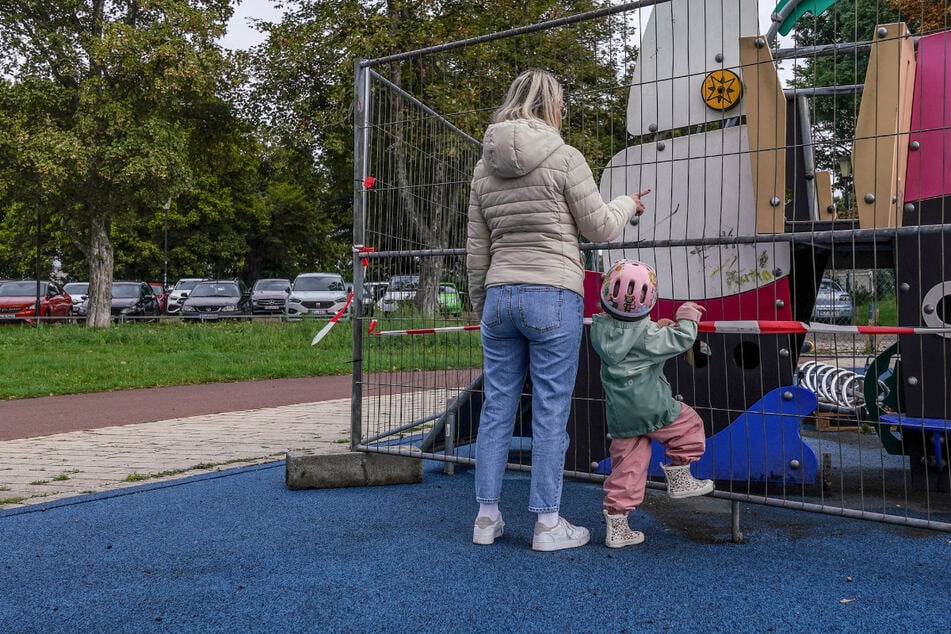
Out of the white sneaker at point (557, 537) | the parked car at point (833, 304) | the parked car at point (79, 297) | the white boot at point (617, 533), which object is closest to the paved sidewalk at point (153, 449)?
the white sneaker at point (557, 537)

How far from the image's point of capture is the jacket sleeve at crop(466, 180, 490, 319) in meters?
3.91

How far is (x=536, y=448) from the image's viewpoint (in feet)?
12.4

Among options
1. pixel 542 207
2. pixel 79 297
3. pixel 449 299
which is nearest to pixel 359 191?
pixel 449 299

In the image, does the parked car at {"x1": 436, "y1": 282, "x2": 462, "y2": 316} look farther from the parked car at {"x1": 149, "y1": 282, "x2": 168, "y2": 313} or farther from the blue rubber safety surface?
the parked car at {"x1": 149, "y1": 282, "x2": 168, "y2": 313}

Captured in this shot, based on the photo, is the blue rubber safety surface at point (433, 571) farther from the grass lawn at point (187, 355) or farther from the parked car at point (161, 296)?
the parked car at point (161, 296)

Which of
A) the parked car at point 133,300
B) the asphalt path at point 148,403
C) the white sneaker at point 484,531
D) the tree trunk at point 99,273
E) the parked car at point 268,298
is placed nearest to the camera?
the white sneaker at point 484,531

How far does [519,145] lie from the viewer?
361 cm

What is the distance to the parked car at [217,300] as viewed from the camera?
28.3 m

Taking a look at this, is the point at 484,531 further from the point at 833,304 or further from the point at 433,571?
the point at 833,304

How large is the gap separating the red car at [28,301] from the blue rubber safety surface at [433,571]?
901 inches

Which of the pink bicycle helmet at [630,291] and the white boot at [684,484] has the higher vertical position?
the pink bicycle helmet at [630,291]

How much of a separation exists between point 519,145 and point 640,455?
1429 millimetres

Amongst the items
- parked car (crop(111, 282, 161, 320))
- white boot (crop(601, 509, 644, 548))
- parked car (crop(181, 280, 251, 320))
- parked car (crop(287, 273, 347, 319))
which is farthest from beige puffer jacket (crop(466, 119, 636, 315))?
parked car (crop(111, 282, 161, 320))

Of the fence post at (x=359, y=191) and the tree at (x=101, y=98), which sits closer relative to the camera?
the fence post at (x=359, y=191)
